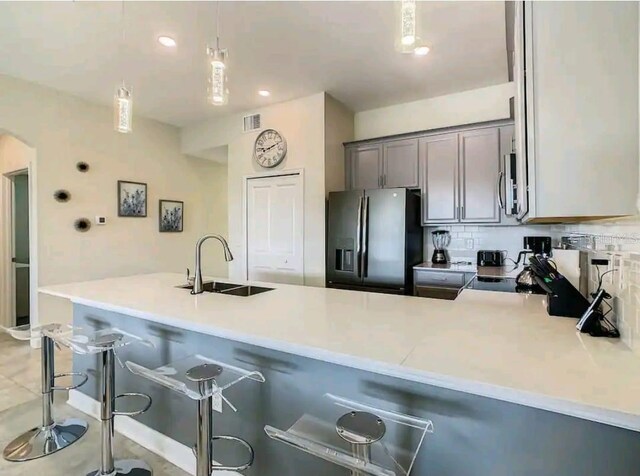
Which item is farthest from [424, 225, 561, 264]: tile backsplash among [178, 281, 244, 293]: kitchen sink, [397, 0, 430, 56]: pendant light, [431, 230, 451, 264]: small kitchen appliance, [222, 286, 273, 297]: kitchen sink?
[397, 0, 430, 56]: pendant light

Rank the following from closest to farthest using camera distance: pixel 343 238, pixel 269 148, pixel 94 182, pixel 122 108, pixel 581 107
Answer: pixel 581 107 → pixel 122 108 → pixel 343 238 → pixel 94 182 → pixel 269 148

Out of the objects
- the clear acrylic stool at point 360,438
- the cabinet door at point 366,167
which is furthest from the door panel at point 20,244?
the clear acrylic stool at point 360,438

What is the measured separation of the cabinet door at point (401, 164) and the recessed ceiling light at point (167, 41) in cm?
236

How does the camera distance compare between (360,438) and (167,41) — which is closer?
(360,438)

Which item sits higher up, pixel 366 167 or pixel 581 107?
pixel 366 167

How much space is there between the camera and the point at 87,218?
4.16 m

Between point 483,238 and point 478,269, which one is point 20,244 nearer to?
point 478,269

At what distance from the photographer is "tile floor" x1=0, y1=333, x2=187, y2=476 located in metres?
1.88

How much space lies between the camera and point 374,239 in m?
3.59

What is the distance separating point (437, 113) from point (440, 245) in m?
1.56

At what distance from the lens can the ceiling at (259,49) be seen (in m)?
2.46

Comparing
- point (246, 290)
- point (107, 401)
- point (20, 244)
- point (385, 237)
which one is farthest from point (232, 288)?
point (20, 244)

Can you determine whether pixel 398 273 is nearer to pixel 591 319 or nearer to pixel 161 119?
pixel 591 319

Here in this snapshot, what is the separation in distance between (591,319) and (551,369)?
0.45 meters
